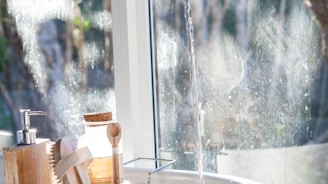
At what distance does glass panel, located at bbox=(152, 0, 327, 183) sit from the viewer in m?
1.13

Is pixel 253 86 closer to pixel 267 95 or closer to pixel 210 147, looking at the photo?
pixel 267 95

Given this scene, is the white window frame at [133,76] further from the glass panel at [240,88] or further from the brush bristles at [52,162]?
the brush bristles at [52,162]

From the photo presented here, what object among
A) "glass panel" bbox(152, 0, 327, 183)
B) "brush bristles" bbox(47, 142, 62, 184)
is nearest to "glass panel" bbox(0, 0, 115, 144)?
"glass panel" bbox(152, 0, 327, 183)

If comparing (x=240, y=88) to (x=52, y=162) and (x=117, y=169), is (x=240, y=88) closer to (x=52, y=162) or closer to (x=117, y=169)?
(x=117, y=169)

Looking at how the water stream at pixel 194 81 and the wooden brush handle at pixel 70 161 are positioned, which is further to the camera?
the water stream at pixel 194 81

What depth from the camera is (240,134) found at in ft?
3.99

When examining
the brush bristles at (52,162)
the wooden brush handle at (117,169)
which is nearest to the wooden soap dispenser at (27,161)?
the brush bristles at (52,162)

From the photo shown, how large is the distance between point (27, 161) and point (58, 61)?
1.99 feet

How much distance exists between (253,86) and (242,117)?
8 centimetres

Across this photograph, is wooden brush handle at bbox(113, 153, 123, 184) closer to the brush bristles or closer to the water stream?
the brush bristles

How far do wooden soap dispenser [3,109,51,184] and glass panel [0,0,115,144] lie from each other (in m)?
0.45

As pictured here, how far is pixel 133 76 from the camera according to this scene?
1.32 meters

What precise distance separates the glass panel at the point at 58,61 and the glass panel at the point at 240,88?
18cm

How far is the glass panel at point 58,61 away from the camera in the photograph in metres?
1.41
